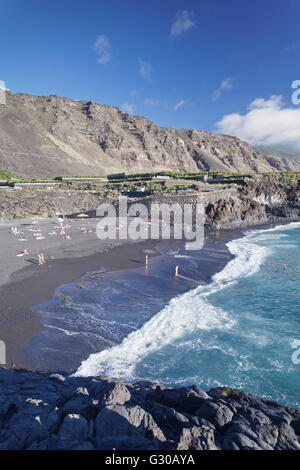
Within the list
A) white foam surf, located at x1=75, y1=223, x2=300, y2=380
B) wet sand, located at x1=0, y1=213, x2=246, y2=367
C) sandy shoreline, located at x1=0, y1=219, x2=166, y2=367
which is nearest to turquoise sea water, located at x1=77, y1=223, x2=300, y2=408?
white foam surf, located at x1=75, y1=223, x2=300, y2=380

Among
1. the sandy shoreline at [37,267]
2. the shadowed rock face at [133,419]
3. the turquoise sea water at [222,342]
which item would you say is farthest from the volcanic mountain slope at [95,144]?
the shadowed rock face at [133,419]

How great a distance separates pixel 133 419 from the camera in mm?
5621

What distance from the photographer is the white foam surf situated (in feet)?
31.1

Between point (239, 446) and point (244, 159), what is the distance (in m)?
193

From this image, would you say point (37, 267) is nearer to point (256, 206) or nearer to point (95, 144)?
point (256, 206)

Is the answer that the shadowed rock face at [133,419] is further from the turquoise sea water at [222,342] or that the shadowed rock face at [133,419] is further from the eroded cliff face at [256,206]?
the eroded cliff face at [256,206]

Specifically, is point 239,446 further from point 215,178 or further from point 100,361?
point 215,178

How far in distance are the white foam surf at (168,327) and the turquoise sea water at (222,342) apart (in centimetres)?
3

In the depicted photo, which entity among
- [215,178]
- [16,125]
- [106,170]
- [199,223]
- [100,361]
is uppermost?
[16,125]

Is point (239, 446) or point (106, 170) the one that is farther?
point (106, 170)

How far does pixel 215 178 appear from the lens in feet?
218

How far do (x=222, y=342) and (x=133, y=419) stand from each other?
22.9ft

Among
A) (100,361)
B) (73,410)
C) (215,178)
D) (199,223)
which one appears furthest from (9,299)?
(215,178)

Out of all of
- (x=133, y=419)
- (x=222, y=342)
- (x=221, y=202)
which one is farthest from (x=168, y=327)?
(x=221, y=202)
